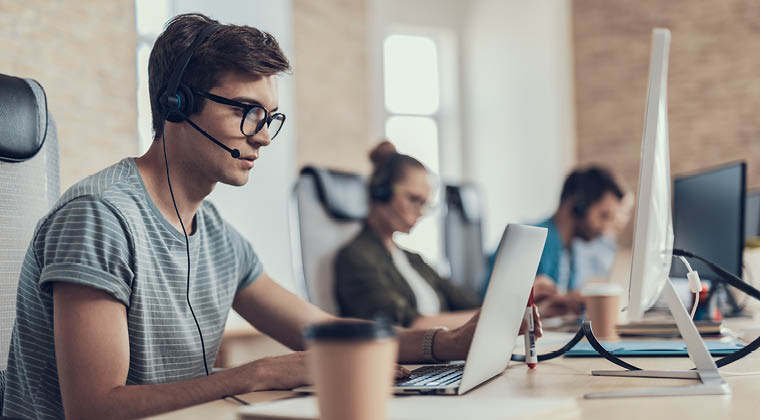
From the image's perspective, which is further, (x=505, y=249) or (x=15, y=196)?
(x=15, y=196)

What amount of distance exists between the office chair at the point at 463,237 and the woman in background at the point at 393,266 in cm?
67

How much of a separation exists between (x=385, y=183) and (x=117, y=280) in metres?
1.51

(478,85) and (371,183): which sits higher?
(478,85)

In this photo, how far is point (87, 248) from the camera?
39.7 inches

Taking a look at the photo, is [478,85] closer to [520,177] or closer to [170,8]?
[520,177]

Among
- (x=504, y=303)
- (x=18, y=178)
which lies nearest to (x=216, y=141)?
(x=18, y=178)

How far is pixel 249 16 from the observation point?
3.00 metres

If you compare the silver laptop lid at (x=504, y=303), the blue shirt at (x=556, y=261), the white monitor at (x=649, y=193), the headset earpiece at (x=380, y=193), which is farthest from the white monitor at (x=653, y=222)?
the blue shirt at (x=556, y=261)

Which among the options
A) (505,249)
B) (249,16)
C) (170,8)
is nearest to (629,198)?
(249,16)

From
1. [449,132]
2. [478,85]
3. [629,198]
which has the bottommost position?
[629,198]

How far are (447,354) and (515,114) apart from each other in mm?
4472

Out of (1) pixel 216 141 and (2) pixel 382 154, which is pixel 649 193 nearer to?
(1) pixel 216 141

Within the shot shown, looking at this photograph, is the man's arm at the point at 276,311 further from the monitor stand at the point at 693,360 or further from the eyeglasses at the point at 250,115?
the monitor stand at the point at 693,360

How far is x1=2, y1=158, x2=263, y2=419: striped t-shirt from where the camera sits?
1.02 meters
